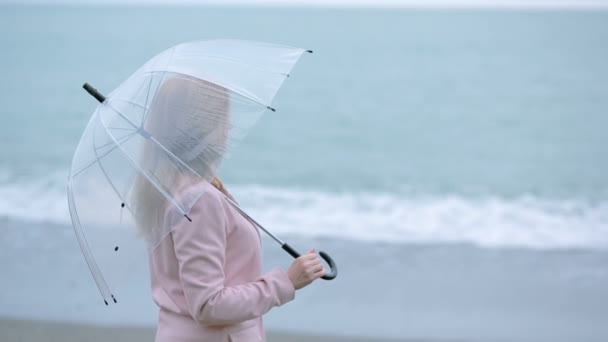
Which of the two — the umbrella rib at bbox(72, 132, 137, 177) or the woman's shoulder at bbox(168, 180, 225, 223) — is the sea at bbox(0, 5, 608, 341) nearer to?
the umbrella rib at bbox(72, 132, 137, 177)

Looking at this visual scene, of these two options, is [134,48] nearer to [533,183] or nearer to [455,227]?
[533,183]

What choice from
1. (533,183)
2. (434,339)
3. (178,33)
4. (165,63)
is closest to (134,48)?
(178,33)

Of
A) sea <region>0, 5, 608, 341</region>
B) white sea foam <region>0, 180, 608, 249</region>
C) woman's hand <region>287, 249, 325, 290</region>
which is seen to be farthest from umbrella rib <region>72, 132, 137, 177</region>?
white sea foam <region>0, 180, 608, 249</region>

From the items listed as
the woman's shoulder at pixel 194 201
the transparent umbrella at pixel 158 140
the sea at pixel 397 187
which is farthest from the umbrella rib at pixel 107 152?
the woman's shoulder at pixel 194 201

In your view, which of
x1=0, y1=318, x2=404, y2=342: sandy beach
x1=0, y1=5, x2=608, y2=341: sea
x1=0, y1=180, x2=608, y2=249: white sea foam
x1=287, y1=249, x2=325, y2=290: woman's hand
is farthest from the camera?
x1=0, y1=180, x2=608, y2=249: white sea foam

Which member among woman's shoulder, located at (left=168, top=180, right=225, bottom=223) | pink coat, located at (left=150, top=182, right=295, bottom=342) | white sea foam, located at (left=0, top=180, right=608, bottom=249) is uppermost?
white sea foam, located at (left=0, top=180, right=608, bottom=249)

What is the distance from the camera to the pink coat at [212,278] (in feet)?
5.95

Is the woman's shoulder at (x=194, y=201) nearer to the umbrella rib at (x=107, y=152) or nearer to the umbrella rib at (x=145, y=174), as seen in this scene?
the umbrella rib at (x=145, y=174)

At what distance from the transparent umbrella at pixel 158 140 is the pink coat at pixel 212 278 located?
41 mm

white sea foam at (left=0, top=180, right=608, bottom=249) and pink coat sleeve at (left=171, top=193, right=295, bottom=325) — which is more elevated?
white sea foam at (left=0, top=180, right=608, bottom=249)

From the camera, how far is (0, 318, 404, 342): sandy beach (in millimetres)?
4184

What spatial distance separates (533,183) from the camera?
32.3 ft

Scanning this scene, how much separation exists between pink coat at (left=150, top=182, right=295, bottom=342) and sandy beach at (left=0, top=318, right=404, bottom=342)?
7.39 feet

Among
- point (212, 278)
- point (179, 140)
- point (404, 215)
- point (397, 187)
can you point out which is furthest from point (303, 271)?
point (397, 187)
